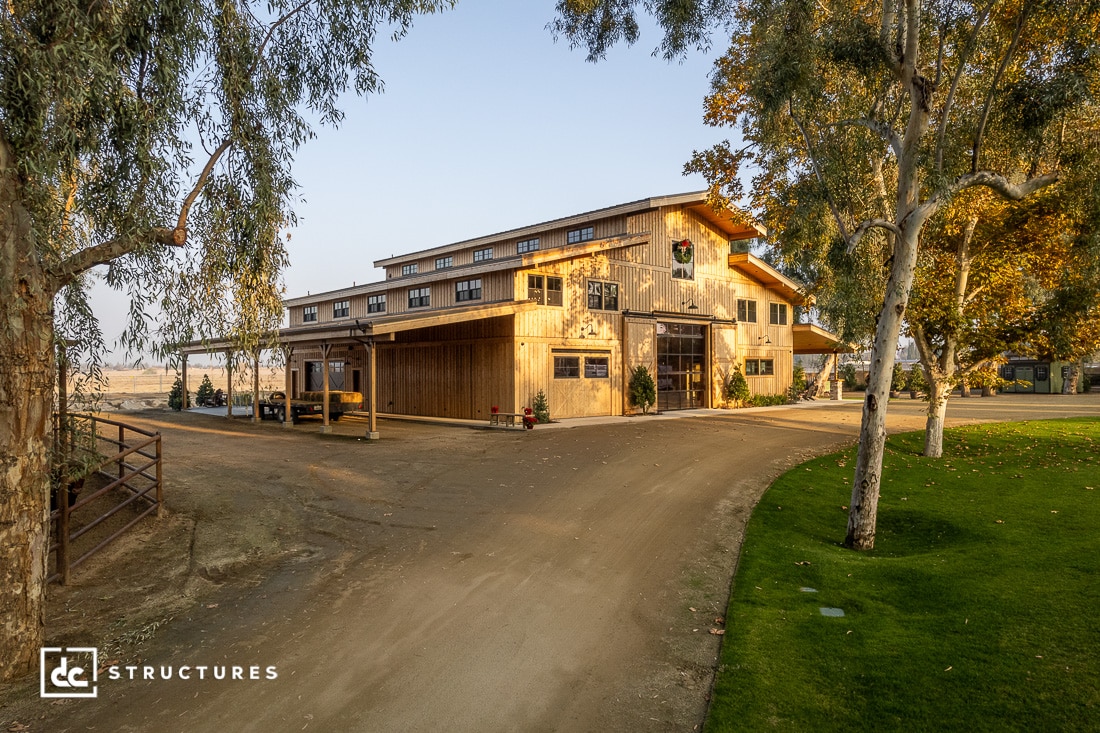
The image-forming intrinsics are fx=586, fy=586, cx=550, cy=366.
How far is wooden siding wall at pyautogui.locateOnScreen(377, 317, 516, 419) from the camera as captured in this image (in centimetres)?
2212

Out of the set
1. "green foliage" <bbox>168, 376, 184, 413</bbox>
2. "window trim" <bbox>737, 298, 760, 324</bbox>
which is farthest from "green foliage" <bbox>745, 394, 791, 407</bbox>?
"green foliage" <bbox>168, 376, 184, 413</bbox>

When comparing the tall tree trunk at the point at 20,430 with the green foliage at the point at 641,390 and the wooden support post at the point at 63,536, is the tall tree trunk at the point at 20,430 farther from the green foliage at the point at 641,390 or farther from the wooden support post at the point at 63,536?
the green foliage at the point at 641,390

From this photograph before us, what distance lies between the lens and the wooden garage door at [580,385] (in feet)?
75.9

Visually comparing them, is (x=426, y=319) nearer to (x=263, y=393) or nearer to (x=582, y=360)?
(x=582, y=360)

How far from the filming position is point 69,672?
473 cm

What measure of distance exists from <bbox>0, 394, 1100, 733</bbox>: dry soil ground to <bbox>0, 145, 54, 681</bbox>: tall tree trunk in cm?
47

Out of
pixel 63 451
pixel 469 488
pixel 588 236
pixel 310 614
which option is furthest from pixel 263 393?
pixel 310 614

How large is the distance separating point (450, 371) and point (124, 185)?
61.1 ft

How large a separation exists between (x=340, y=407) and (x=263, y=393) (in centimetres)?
864

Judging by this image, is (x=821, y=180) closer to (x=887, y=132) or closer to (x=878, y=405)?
(x=887, y=132)

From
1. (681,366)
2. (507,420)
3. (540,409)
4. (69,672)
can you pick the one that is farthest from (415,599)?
(681,366)

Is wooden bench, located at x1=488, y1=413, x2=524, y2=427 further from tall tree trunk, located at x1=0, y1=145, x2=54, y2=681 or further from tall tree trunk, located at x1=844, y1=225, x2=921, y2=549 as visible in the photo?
tall tree trunk, located at x1=0, y1=145, x2=54, y2=681

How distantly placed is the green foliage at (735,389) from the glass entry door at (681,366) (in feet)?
4.87

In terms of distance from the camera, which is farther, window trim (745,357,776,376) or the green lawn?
window trim (745,357,776,376)
